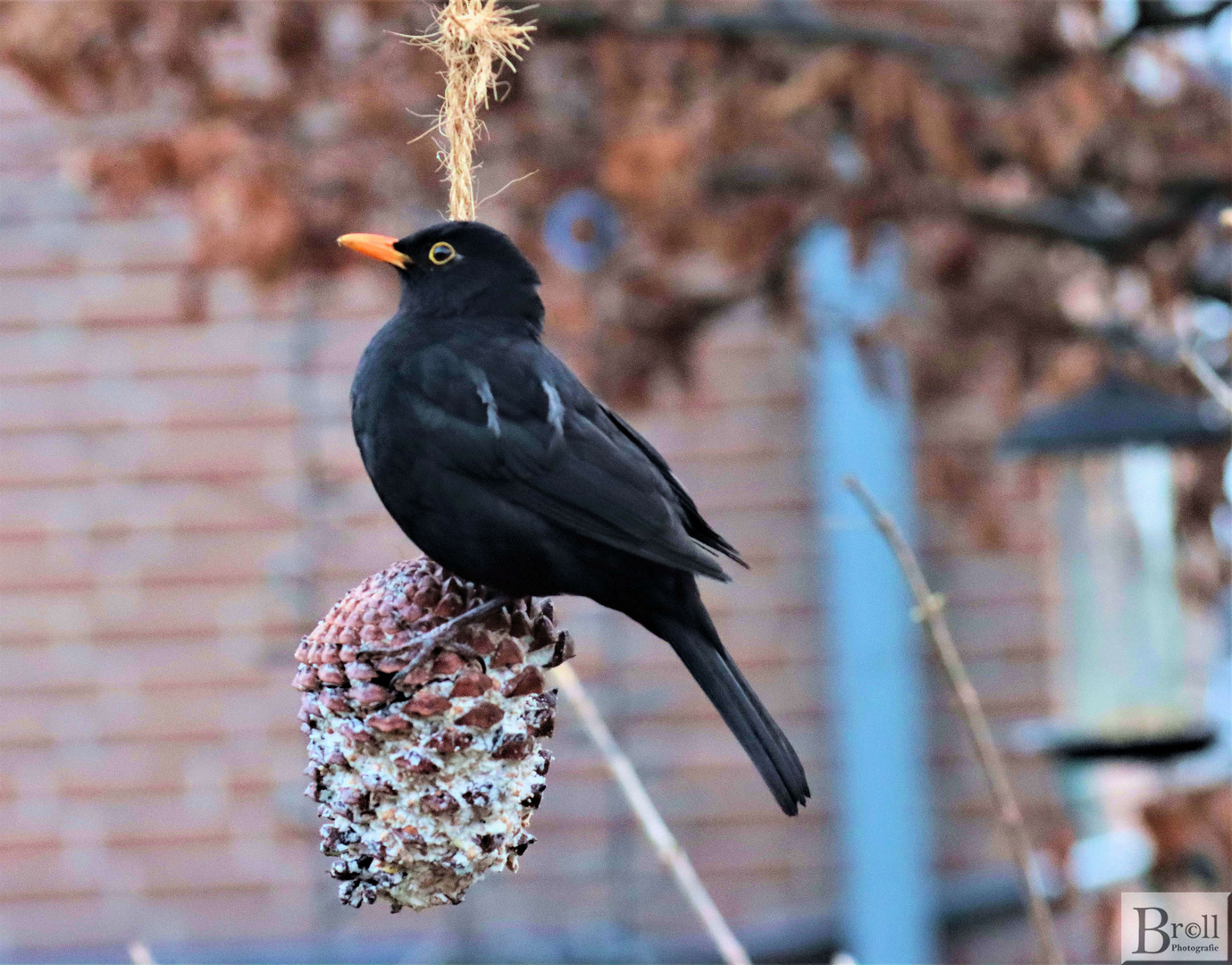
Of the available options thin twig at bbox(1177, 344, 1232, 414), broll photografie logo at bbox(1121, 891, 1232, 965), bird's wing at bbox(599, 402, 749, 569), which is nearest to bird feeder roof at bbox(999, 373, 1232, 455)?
broll photografie logo at bbox(1121, 891, 1232, 965)

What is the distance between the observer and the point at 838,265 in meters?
5.89

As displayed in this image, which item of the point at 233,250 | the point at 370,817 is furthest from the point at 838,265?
the point at 370,817

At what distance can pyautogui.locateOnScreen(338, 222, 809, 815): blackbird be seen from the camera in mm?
1865

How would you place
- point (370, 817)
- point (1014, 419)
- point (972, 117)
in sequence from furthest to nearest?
point (1014, 419) → point (972, 117) → point (370, 817)

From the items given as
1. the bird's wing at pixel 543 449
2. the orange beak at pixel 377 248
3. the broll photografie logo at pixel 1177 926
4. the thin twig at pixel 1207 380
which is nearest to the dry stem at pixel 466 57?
the orange beak at pixel 377 248

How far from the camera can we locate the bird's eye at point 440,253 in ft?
6.27

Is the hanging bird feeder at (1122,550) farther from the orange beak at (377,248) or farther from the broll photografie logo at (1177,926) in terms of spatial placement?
the orange beak at (377,248)

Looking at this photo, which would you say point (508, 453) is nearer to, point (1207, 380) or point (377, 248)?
point (377, 248)

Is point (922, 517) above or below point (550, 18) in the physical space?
below

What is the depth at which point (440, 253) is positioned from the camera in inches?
76.0

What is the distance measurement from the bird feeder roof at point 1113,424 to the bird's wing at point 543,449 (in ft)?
8.17

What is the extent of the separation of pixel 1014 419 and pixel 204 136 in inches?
110

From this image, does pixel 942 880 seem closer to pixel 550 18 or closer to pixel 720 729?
pixel 720 729

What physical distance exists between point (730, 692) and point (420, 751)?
0.38m
